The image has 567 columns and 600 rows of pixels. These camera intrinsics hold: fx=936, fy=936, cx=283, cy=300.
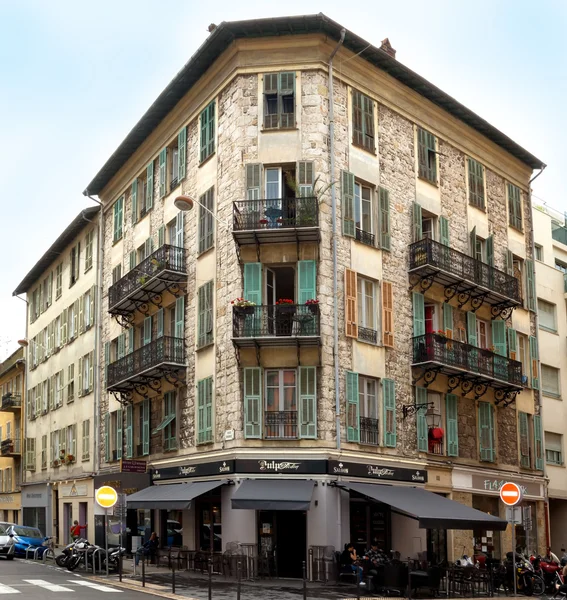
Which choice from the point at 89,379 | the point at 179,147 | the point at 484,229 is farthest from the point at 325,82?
the point at 89,379

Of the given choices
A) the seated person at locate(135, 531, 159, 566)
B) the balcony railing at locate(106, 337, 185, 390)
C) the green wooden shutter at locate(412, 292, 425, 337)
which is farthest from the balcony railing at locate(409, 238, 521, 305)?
the seated person at locate(135, 531, 159, 566)

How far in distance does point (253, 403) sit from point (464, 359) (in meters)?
7.39

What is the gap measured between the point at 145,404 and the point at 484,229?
13.1 meters

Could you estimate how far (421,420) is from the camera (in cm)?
2811

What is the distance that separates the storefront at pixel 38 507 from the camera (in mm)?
43969

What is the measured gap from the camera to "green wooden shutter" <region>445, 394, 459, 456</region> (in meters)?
29.1

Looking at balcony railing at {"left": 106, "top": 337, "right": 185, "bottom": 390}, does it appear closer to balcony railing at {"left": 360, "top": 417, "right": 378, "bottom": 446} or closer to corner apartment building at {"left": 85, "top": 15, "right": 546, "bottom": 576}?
corner apartment building at {"left": 85, "top": 15, "right": 546, "bottom": 576}

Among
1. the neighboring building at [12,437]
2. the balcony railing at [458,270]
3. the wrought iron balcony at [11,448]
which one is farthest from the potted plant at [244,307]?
the wrought iron balcony at [11,448]

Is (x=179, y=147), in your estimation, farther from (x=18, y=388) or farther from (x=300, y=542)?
(x=18, y=388)

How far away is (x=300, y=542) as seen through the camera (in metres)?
25.1

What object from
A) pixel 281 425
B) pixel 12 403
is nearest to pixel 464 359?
pixel 281 425

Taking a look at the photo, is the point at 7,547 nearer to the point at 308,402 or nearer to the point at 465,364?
the point at 308,402

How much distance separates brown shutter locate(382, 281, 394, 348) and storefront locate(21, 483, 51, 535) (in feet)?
76.0

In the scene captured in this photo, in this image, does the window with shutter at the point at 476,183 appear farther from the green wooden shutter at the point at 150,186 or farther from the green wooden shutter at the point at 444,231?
the green wooden shutter at the point at 150,186
